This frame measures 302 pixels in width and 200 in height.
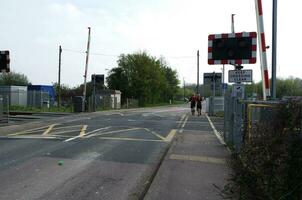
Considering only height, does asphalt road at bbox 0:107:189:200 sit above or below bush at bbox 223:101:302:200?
below

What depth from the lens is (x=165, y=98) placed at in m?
92.2

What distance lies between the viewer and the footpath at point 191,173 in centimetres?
693

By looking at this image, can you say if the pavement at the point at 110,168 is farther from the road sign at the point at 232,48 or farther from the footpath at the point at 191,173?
the road sign at the point at 232,48

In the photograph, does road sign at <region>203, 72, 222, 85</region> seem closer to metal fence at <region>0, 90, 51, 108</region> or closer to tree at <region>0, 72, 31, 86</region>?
metal fence at <region>0, 90, 51, 108</region>

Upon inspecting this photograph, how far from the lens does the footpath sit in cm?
693

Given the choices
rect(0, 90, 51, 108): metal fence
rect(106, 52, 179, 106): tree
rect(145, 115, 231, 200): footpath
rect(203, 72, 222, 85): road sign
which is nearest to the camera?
rect(145, 115, 231, 200): footpath

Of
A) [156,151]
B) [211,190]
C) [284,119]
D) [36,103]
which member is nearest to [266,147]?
[284,119]

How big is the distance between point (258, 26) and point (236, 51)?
7.56ft

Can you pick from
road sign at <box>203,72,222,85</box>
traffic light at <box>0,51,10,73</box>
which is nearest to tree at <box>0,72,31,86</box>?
road sign at <box>203,72,222,85</box>

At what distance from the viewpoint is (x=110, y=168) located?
9.08m

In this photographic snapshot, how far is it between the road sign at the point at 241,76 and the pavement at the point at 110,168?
2.11 metres

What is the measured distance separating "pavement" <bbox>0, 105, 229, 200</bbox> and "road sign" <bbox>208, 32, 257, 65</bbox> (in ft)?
8.41

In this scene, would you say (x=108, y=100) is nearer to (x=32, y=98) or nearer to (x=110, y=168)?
(x=32, y=98)

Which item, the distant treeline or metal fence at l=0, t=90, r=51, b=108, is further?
metal fence at l=0, t=90, r=51, b=108
